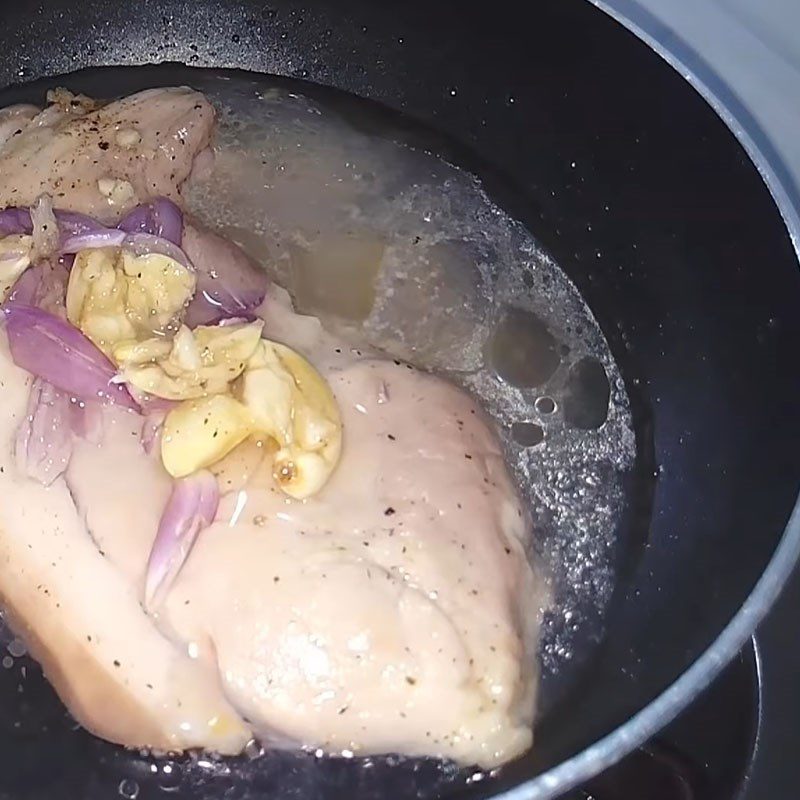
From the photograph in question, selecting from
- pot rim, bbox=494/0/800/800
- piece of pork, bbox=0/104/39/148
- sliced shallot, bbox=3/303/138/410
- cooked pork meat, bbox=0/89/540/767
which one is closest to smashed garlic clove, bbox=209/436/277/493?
cooked pork meat, bbox=0/89/540/767

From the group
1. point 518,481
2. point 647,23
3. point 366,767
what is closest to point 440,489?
point 518,481

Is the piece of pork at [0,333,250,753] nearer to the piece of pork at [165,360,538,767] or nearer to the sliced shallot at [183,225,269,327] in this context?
the piece of pork at [165,360,538,767]

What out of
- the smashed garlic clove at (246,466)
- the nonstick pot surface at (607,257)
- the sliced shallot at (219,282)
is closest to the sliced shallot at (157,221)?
the sliced shallot at (219,282)

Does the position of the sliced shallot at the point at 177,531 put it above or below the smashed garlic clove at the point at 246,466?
below

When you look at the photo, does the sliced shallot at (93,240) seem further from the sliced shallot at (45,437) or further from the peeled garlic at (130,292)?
the sliced shallot at (45,437)

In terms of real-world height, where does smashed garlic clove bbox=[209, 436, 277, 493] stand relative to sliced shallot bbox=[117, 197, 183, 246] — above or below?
below

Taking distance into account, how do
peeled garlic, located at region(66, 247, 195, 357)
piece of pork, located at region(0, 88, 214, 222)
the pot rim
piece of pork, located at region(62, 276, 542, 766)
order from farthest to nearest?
piece of pork, located at region(0, 88, 214, 222) < peeled garlic, located at region(66, 247, 195, 357) < piece of pork, located at region(62, 276, 542, 766) < the pot rim

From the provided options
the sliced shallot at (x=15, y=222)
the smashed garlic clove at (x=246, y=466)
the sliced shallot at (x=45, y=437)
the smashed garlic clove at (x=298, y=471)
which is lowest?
the sliced shallot at (x=45, y=437)
